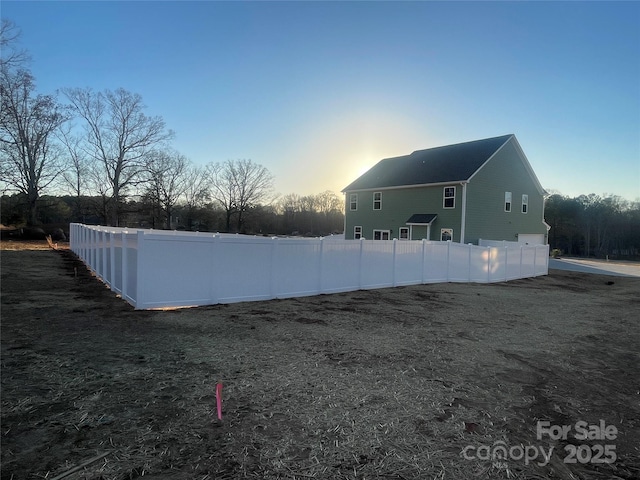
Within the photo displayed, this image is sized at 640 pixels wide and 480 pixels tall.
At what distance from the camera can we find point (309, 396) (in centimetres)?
357

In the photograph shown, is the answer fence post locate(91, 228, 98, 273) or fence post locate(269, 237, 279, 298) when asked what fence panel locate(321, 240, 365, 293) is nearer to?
fence post locate(269, 237, 279, 298)

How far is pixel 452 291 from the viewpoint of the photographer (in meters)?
11.2

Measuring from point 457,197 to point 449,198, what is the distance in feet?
1.96

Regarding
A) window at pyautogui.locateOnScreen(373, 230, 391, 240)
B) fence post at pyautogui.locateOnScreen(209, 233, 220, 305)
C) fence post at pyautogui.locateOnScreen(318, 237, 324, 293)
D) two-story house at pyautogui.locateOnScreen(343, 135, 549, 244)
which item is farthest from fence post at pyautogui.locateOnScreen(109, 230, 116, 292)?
window at pyautogui.locateOnScreen(373, 230, 391, 240)

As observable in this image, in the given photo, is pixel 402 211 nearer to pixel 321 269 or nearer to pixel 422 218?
pixel 422 218

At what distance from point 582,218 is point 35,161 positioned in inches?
2644

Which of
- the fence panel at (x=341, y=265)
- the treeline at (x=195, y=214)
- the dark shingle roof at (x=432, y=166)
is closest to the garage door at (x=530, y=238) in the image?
the dark shingle roof at (x=432, y=166)

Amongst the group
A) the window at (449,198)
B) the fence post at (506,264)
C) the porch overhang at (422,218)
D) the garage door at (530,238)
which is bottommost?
the fence post at (506,264)

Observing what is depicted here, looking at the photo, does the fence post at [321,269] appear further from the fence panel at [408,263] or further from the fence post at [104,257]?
the fence post at [104,257]

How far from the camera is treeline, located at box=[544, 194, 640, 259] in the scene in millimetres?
49875

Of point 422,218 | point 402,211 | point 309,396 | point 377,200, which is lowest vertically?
point 309,396

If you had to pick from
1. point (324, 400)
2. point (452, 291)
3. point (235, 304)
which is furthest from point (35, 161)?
point (324, 400)

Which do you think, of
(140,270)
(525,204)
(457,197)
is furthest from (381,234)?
(140,270)

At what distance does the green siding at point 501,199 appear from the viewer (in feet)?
73.2
